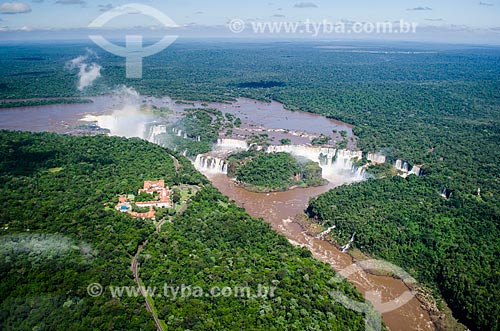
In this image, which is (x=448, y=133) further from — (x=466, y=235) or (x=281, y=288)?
(x=281, y=288)

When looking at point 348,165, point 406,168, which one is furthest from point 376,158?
point 348,165

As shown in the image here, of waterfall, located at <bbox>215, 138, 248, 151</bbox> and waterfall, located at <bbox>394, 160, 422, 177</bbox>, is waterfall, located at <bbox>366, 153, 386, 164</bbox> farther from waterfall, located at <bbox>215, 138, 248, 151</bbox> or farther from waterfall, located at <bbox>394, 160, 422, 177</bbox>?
waterfall, located at <bbox>215, 138, 248, 151</bbox>

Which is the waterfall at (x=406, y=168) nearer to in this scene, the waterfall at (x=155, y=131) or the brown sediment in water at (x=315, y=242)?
the brown sediment in water at (x=315, y=242)

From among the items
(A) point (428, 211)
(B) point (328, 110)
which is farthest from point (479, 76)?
(A) point (428, 211)

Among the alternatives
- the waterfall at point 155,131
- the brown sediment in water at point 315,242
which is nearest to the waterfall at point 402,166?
the brown sediment in water at point 315,242

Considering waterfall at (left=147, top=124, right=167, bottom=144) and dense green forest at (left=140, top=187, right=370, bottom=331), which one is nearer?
dense green forest at (left=140, top=187, right=370, bottom=331)

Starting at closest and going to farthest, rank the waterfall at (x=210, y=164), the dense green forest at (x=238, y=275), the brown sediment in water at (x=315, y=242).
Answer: the dense green forest at (x=238, y=275)
the brown sediment in water at (x=315, y=242)
the waterfall at (x=210, y=164)

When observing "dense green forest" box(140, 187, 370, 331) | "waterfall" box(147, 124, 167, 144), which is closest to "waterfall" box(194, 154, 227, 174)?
"waterfall" box(147, 124, 167, 144)
